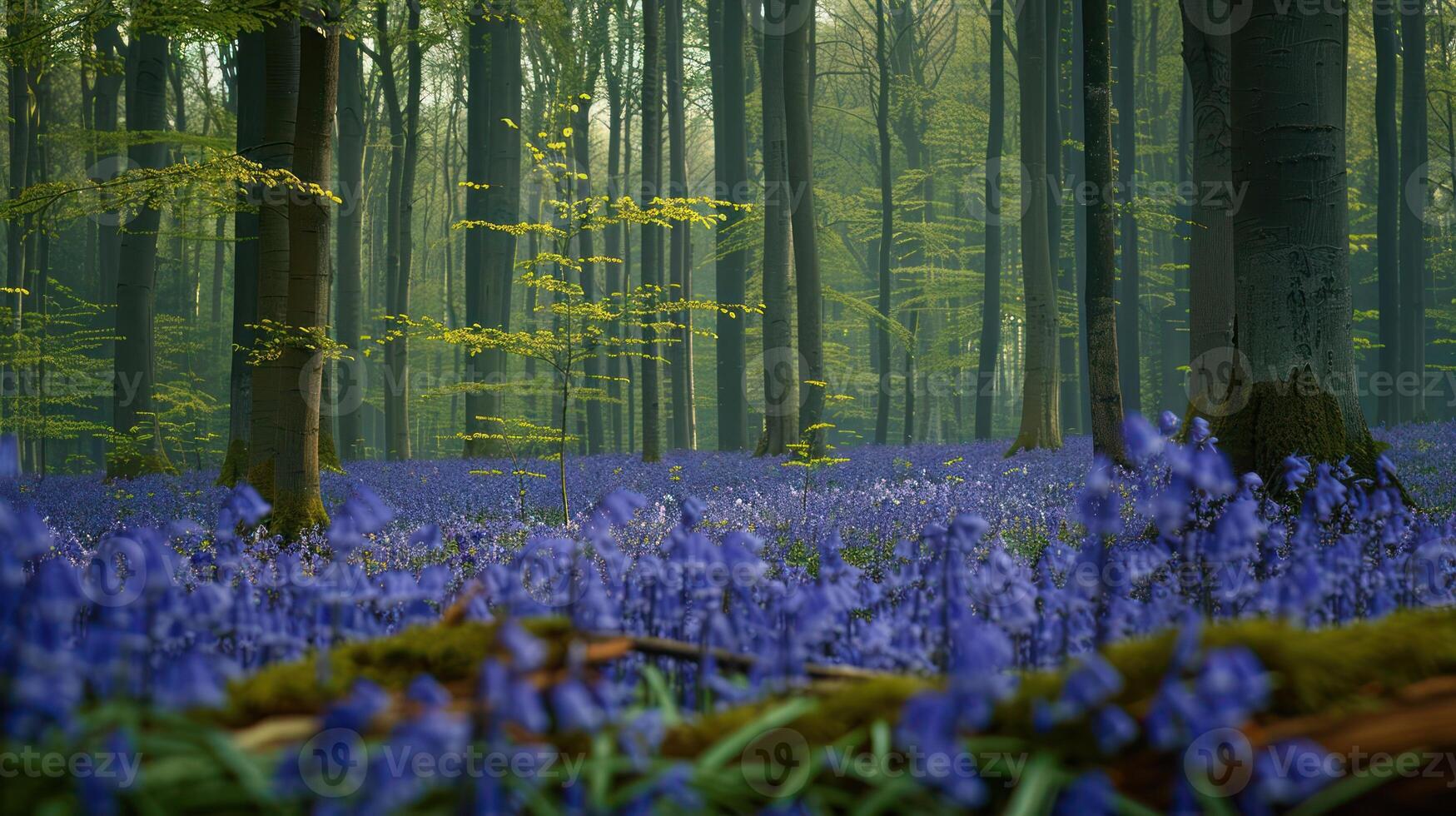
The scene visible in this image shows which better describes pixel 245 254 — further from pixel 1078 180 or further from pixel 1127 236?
pixel 1078 180

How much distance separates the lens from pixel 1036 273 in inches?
651

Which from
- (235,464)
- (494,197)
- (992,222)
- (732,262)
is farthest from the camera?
(992,222)

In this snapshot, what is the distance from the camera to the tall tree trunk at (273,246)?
7301 mm

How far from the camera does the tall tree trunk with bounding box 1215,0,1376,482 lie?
19.0 ft

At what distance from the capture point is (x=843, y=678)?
1.58m

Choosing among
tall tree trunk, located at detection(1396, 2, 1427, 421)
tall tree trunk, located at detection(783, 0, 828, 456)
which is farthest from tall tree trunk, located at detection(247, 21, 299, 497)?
tall tree trunk, located at detection(1396, 2, 1427, 421)

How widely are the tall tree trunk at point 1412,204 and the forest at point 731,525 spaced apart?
0.13m

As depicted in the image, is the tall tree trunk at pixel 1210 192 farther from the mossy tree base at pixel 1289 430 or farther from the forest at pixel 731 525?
the mossy tree base at pixel 1289 430

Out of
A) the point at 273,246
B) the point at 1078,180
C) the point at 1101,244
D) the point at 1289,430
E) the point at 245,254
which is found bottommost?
the point at 1289,430

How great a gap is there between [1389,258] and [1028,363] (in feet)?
28.7

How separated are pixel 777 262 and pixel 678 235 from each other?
10.3 m

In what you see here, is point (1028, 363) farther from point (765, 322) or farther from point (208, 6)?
point (208, 6)

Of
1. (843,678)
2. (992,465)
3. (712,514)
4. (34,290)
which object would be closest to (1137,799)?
(843,678)

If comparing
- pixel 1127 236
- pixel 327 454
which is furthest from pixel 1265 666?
pixel 1127 236
